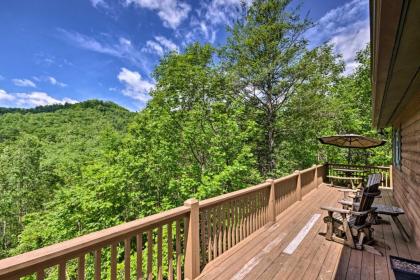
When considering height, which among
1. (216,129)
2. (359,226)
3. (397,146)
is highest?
(216,129)

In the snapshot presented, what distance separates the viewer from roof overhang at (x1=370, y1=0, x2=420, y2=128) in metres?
1.29

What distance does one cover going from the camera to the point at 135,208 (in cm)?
1062

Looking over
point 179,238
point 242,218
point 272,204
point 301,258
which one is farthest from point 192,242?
point 272,204

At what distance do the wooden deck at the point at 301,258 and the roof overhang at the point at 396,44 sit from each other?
231 cm

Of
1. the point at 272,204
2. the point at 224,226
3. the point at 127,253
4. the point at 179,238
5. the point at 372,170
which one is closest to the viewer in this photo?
the point at 127,253

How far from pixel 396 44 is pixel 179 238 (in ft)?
8.83

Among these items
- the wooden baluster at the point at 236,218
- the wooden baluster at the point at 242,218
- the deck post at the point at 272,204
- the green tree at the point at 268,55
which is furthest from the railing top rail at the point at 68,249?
the green tree at the point at 268,55

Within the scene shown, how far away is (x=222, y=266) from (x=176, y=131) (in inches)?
350

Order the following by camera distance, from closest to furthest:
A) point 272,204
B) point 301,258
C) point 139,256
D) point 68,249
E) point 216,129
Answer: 1. point 68,249
2. point 139,256
3. point 301,258
4. point 272,204
5. point 216,129

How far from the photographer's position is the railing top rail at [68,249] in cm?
125

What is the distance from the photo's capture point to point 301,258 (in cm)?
332

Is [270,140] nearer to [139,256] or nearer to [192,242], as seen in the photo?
[192,242]

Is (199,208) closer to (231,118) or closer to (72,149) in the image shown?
(231,118)

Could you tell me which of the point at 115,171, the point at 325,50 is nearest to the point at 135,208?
the point at 115,171
